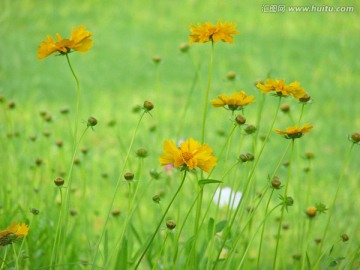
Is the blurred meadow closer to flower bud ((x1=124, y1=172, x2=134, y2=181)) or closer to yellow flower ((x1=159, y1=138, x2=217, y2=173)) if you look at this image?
flower bud ((x1=124, y1=172, x2=134, y2=181))

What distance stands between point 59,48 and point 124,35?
360 cm

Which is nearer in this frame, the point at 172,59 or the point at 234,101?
the point at 234,101

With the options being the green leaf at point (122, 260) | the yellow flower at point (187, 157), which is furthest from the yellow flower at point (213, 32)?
the green leaf at point (122, 260)

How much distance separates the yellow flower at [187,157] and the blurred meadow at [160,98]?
1.33 feet

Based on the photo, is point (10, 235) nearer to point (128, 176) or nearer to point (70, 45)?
point (128, 176)

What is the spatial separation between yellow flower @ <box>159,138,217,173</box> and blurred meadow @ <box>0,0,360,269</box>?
1.33ft

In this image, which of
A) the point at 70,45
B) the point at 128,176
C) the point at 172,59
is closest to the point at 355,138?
the point at 128,176

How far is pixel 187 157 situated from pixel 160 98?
2.54 meters

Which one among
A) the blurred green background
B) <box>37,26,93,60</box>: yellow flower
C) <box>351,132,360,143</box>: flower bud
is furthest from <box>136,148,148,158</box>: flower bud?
the blurred green background

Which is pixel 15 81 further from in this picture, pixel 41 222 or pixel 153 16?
pixel 41 222

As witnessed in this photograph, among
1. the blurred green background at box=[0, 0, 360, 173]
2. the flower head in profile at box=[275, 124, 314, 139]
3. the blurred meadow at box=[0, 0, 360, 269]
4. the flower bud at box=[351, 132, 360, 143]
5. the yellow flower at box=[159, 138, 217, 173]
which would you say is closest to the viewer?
the yellow flower at box=[159, 138, 217, 173]

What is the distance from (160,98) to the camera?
11.1 ft

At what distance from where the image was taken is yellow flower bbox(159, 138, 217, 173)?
85cm

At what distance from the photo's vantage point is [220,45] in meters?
4.27
